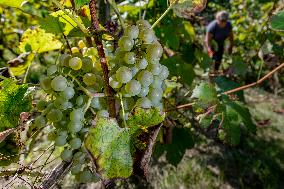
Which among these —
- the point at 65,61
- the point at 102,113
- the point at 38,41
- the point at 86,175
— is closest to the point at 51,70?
the point at 65,61

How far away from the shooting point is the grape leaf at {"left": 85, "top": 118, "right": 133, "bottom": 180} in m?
0.67

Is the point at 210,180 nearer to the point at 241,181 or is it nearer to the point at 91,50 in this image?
the point at 241,181

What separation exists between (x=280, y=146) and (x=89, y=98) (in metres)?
2.86

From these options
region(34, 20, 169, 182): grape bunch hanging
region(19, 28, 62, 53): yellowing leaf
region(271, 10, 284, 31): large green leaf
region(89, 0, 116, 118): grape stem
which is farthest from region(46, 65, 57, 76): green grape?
region(271, 10, 284, 31): large green leaf

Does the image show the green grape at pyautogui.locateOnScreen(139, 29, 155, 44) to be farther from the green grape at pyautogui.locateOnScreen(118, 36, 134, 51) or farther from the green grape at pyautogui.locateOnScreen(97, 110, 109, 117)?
the green grape at pyautogui.locateOnScreen(97, 110, 109, 117)

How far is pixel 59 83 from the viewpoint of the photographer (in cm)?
72

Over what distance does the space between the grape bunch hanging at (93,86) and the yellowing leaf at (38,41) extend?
15.1 inches

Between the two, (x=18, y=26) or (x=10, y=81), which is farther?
(x=18, y=26)

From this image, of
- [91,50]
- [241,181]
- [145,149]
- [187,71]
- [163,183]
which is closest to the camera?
[145,149]

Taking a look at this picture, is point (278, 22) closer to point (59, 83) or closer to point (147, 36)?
point (147, 36)

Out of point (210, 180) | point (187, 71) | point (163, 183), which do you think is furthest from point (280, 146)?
point (187, 71)

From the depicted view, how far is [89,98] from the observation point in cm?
74

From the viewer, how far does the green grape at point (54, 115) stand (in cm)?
75

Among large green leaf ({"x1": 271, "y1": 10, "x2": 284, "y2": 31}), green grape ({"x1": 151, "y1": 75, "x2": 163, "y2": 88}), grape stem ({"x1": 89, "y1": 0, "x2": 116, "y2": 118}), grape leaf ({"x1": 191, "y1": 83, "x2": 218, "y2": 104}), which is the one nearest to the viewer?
grape stem ({"x1": 89, "y1": 0, "x2": 116, "y2": 118})
